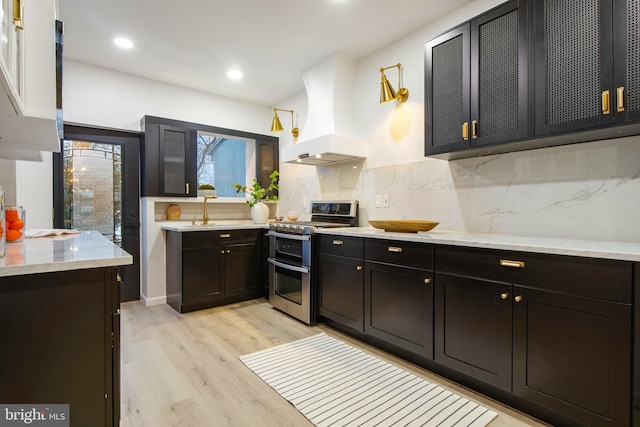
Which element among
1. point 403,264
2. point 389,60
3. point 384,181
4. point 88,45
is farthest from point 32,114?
point 389,60

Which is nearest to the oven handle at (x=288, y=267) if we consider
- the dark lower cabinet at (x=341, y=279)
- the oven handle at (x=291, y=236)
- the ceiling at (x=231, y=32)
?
the dark lower cabinet at (x=341, y=279)

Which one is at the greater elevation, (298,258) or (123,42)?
Result: (123,42)

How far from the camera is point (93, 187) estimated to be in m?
3.69

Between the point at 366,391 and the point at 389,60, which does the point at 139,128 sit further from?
the point at 366,391

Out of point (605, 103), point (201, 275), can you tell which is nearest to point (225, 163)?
point (201, 275)

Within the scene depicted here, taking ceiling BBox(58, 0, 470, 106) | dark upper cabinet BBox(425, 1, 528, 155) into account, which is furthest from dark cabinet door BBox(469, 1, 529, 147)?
ceiling BBox(58, 0, 470, 106)

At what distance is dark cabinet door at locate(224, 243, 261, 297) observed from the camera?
3688 millimetres

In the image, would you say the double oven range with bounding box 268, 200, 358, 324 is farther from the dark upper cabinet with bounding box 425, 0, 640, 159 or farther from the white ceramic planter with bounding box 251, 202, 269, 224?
the dark upper cabinet with bounding box 425, 0, 640, 159

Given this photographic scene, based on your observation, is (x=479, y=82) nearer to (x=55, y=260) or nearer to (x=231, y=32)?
(x=231, y=32)

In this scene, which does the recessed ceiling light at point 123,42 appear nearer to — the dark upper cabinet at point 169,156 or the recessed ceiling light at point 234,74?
the dark upper cabinet at point 169,156

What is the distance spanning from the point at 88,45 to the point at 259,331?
321 cm

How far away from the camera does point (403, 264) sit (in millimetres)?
2293

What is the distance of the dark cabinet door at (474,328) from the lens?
5.81ft

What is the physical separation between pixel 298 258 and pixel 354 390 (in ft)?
4.74
